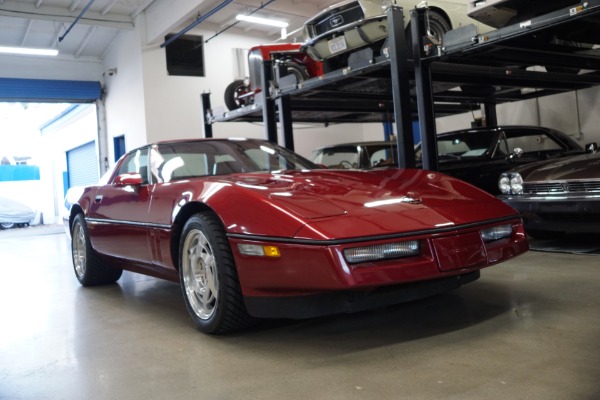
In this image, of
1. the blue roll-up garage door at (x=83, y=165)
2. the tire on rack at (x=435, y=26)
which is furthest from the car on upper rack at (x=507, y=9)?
the blue roll-up garage door at (x=83, y=165)

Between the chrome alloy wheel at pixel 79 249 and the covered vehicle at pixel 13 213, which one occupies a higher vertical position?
the covered vehicle at pixel 13 213

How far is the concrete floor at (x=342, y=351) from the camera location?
6.54 feet

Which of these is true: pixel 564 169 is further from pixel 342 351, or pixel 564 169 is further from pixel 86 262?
pixel 86 262

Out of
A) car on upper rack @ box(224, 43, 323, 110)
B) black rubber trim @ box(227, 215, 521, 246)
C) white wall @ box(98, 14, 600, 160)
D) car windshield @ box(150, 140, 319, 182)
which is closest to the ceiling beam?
white wall @ box(98, 14, 600, 160)

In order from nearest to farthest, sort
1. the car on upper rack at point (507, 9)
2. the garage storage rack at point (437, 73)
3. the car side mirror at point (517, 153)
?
1. the car on upper rack at point (507, 9)
2. the garage storage rack at point (437, 73)
3. the car side mirror at point (517, 153)

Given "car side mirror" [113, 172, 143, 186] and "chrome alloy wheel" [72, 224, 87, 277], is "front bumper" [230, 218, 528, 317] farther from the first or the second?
"chrome alloy wheel" [72, 224, 87, 277]

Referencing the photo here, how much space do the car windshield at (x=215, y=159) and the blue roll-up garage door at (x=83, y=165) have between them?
1483cm

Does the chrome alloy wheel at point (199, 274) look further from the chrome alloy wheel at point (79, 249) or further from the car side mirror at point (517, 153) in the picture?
the car side mirror at point (517, 153)

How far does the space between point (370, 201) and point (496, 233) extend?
2.23 ft

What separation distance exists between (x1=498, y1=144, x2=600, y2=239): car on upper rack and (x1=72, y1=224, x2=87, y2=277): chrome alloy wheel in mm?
3793

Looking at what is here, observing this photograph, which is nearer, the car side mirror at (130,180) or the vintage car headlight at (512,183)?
the car side mirror at (130,180)

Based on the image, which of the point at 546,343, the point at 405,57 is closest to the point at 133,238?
the point at 546,343

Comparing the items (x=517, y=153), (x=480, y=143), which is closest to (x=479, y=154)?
(x=480, y=143)

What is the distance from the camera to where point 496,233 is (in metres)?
2.72
